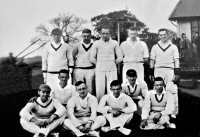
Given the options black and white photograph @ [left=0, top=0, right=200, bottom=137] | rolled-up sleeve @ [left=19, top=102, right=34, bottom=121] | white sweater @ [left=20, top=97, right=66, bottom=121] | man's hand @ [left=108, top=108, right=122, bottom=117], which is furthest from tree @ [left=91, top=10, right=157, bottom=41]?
rolled-up sleeve @ [left=19, top=102, right=34, bottom=121]

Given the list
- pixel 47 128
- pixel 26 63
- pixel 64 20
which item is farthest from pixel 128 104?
pixel 26 63

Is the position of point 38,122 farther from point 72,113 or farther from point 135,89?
point 135,89

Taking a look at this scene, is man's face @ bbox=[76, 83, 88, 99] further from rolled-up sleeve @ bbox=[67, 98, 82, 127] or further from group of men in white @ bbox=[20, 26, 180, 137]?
rolled-up sleeve @ bbox=[67, 98, 82, 127]

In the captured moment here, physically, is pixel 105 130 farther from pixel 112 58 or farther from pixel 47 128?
pixel 112 58

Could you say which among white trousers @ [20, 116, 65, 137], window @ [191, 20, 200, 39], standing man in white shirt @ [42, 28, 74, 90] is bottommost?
white trousers @ [20, 116, 65, 137]

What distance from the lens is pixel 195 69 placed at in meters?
8.17

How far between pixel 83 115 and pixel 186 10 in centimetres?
862

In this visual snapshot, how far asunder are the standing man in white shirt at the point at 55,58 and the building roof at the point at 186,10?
24.9 feet

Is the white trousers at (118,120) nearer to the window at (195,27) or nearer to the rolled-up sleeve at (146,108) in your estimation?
the rolled-up sleeve at (146,108)

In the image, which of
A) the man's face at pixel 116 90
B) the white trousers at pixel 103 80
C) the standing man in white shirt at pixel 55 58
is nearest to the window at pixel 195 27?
the white trousers at pixel 103 80

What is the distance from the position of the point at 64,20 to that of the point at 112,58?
6025 millimetres

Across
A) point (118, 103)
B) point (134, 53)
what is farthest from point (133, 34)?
point (118, 103)

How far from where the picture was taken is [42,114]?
4.70 metres

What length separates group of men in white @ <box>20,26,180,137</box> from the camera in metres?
4.62
